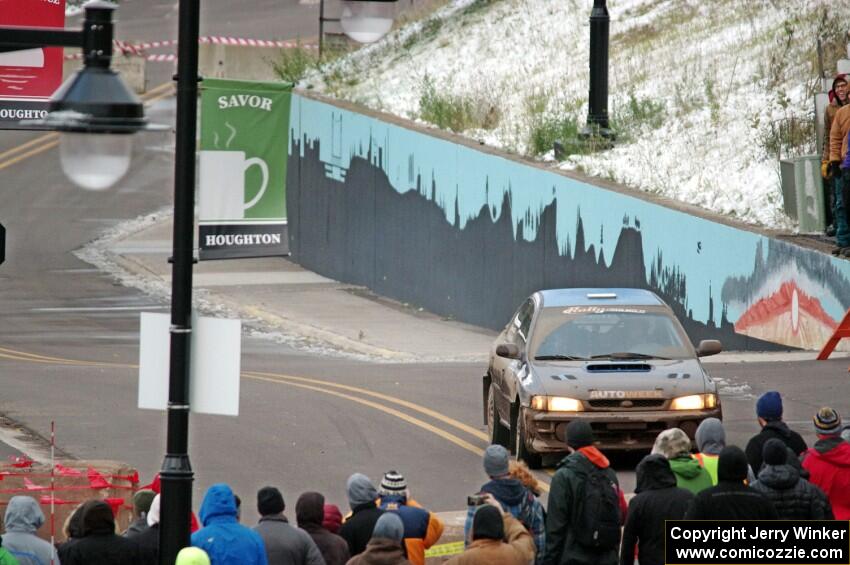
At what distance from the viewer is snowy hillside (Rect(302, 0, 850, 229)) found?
26453 mm

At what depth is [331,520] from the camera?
9.75m

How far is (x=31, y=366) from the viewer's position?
23.6 meters

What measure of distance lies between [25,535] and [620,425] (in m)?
6.86

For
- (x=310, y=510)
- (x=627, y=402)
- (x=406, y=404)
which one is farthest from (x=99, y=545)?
(x=406, y=404)

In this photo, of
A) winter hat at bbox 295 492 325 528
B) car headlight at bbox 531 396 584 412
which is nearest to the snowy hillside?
car headlight at bbox 531 396 584 412

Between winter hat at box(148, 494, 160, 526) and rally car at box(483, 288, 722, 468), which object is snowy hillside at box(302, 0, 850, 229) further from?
winter hat at box(148, 494, 160, 526)

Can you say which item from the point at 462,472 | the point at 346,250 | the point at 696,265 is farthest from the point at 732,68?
the point at 462,472

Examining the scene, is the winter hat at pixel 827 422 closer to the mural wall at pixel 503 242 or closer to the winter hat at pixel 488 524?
the winter hat at pixel 488 524

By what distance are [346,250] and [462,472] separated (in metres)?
21.4

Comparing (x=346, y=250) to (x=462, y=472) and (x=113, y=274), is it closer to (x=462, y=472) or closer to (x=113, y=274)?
(x=113, y=274)

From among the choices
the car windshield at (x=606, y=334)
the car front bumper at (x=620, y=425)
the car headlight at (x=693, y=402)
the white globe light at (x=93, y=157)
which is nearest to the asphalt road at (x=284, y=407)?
the car front bumper at (x=620, y=425)

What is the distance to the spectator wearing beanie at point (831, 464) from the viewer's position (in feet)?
33.3

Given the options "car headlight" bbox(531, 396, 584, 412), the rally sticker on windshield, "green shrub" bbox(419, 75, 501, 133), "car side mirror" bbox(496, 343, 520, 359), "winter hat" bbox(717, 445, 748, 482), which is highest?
"green shrub" bbox(419, 75, 501, 133)

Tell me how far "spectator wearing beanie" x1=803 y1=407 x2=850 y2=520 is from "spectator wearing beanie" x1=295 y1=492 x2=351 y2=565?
2.94 m
